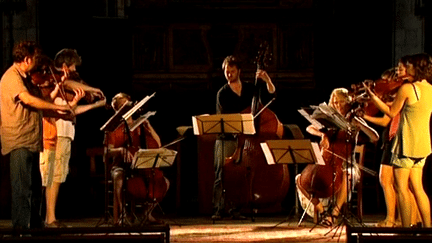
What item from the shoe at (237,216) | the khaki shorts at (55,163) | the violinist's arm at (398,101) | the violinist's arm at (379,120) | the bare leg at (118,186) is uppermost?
the violinist's arm at (398,101)

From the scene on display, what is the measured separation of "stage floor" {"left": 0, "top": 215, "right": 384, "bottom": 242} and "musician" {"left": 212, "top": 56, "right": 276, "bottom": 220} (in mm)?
333

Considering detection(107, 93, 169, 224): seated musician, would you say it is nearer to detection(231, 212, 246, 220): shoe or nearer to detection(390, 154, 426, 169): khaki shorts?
detection(231, 212, 246, 220): shoe

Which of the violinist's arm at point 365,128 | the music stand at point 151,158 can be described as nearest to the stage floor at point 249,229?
the music stand at point 151,158

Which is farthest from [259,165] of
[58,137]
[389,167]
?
[58,137]

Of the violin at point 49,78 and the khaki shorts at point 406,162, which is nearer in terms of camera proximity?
the khaki shorts at point 406,162

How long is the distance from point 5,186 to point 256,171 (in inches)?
117

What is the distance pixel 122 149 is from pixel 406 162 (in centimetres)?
303

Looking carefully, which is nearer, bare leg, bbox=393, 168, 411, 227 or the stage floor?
bare leg, bbox=393, 168, 411, 227

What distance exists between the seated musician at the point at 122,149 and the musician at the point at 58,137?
1.91 ft

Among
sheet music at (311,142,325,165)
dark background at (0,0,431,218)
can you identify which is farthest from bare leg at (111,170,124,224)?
dark background at (0,0,431,218)

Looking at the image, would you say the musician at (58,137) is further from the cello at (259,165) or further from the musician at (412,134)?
the musician at (412,134)

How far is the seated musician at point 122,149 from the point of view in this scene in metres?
10.2

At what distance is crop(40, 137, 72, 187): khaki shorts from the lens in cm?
948

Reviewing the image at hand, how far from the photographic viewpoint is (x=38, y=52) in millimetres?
8383
